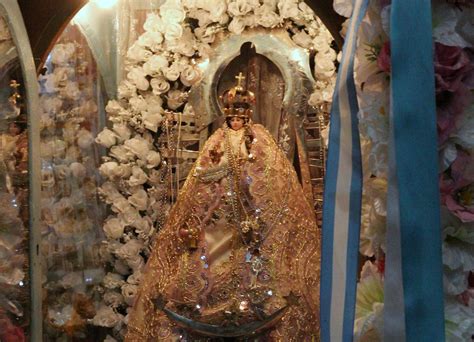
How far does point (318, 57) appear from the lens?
10.6ft

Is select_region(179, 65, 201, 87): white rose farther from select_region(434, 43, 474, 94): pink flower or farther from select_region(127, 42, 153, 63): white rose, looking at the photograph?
select_region(434, 43, 474, 94): pink flower

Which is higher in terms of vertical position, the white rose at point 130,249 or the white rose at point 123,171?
the white rose at point 123,171

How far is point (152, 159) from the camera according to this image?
3.38m

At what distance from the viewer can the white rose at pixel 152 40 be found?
3.41 m

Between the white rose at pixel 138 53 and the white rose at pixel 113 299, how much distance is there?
35.5 inches

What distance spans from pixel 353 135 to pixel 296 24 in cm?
181

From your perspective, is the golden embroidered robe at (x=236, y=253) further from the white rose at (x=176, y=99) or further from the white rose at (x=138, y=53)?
the white rose at (x=138, y=53)

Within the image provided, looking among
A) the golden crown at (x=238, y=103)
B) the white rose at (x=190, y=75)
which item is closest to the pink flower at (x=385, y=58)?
the golden crown at (x=238, y=103)

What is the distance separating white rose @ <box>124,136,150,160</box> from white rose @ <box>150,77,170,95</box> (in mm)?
197

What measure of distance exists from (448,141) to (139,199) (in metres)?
2.05

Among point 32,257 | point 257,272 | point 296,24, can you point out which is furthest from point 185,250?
point 296,24

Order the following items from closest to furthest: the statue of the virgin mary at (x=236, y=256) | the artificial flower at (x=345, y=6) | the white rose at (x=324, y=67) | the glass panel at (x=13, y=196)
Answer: the artificial flower at (x=345, y=6), the glass panel at (x=13, y=196), the statue of the virgin mary at (x=236, y=256), the white rose at (x=324, y=67)

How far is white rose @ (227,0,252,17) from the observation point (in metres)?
3.30

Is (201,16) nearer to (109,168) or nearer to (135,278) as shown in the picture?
(109,168)
